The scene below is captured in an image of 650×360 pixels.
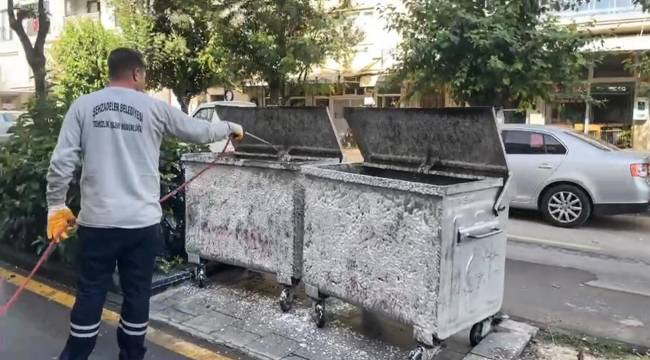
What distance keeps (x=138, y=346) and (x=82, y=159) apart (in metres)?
1.11

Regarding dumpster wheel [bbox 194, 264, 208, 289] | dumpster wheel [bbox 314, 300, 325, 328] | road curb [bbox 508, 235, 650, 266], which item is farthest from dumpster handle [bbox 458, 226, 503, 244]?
road curb [bbox 508, 235, 650, 266]

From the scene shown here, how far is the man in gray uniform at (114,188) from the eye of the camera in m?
3.17

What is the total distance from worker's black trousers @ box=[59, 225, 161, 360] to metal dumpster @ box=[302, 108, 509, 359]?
115cm

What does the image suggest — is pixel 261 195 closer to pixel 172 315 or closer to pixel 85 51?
pixel 172 315

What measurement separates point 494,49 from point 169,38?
461 inches

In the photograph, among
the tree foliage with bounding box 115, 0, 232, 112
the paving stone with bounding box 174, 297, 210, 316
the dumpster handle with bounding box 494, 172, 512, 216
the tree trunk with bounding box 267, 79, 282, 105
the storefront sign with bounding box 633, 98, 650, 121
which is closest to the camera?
the dumpster handle with bounding box 494, 172, 512, 216

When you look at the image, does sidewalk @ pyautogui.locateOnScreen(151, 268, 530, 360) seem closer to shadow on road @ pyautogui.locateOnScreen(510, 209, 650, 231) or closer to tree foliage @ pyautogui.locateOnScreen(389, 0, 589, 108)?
shadow on road @ pyautogui.locateOnScreen(510, 209, 650, 231)

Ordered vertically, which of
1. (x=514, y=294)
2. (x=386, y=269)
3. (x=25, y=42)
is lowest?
(x=514, y=294)

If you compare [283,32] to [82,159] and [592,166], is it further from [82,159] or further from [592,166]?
[82,159]

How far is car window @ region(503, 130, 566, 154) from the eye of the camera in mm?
8961

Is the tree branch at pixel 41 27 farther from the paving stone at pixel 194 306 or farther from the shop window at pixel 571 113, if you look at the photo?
the shop window at pixel 571 113

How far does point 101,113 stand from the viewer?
3.17m

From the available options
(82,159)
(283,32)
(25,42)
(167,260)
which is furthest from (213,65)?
(82,159)

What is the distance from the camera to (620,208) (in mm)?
8508
